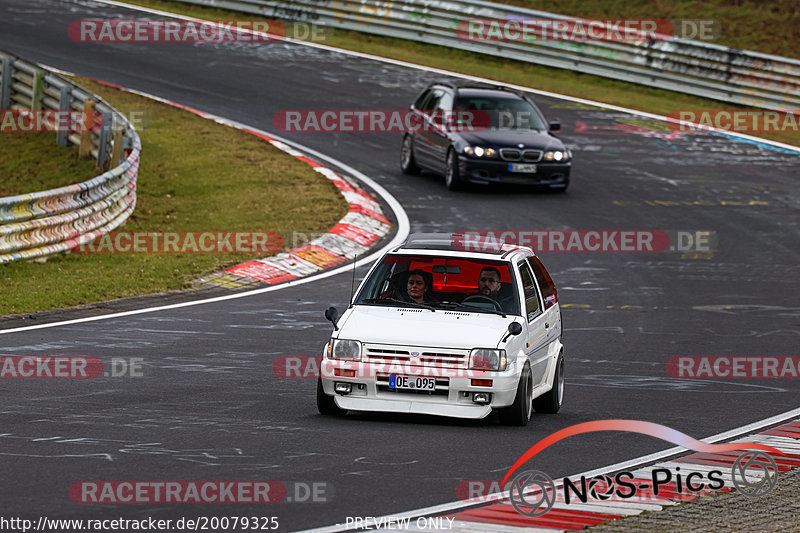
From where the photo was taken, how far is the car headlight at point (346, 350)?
10102 millimetres

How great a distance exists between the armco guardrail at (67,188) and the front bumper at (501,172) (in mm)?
5736

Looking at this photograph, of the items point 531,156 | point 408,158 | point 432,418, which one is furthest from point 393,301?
point 408,158

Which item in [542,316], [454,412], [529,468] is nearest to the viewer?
[529,468]

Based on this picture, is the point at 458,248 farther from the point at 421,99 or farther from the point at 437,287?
the point at 421,99

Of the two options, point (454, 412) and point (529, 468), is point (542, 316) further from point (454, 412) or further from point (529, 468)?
point (529, 468)

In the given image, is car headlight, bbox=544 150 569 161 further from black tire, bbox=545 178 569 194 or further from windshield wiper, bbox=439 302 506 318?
windshield wiper, bbox=439 302 506 318

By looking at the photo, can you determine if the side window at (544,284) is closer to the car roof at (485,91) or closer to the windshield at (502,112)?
the windshield at (502,112)

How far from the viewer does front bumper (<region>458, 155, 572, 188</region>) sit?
77.2 ft

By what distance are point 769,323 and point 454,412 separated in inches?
268

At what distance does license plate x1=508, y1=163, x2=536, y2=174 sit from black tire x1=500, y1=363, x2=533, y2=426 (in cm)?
1345

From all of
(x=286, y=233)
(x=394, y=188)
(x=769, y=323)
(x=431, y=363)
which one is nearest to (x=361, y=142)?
(x=394, y=188)

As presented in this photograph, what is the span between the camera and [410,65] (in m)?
34.7

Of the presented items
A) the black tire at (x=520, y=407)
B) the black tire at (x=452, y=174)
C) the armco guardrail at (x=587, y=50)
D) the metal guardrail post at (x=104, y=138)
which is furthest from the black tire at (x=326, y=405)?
the armco guardrail at (x=587, y=50)

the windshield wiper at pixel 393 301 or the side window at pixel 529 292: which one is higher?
the side window at pixel 529 292
